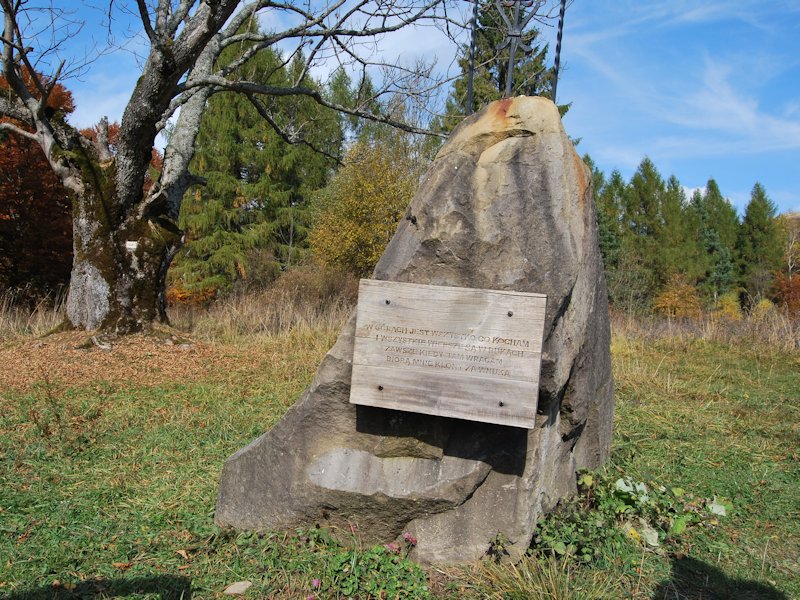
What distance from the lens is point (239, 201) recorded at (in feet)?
85.5

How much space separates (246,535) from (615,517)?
6.89 feet

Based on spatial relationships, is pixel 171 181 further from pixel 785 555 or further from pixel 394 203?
pixel 394 203

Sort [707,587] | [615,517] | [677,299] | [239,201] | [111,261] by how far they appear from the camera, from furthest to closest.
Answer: [677,299]
[239,201]
[111,261]
[615,517]
[707,587]

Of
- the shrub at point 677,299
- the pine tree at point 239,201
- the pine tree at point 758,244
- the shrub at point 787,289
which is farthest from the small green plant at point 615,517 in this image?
the pine tree at point 758,244

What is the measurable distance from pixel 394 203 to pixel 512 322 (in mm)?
15961

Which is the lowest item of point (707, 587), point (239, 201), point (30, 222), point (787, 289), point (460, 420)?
point (707, 587)

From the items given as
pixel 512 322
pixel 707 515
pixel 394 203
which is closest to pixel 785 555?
pixel 707 515

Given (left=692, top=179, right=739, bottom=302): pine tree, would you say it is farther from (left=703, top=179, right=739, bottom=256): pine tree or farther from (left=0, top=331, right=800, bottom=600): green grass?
(left=0, top=331, right=800, bottom=600): green grass

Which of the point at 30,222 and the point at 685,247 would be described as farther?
the point at 685,247

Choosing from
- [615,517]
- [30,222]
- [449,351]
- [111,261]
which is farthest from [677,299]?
[449,351]

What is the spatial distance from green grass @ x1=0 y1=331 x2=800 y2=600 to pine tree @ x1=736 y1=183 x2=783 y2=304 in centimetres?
2736

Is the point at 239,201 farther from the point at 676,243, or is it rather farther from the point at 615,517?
the point at 615,517

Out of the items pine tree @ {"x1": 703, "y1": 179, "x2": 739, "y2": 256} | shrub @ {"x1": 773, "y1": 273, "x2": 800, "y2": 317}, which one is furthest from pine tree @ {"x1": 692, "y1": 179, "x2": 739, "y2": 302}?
shrub @ {"x1": 773, "y1": 273, "x2": 800, "y2": 317}

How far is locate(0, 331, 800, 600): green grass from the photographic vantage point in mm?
2984
